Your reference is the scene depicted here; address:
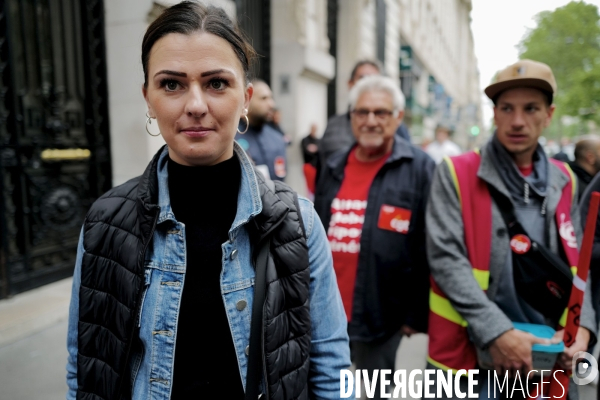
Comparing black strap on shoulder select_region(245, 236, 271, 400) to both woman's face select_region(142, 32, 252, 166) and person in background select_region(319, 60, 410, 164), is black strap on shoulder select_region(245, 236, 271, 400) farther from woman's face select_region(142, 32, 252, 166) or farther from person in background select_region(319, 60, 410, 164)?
person in background select_region(319, 60, 410, 164)

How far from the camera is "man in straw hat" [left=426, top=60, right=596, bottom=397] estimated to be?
6.55ft

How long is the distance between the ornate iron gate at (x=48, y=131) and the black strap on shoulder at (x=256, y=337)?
346 centimetres

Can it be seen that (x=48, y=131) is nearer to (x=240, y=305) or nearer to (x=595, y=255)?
(x=240, y=305)

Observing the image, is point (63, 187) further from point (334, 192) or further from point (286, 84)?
point (286, 84)

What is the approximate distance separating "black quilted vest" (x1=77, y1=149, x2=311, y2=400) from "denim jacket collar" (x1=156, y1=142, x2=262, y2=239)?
23 mm

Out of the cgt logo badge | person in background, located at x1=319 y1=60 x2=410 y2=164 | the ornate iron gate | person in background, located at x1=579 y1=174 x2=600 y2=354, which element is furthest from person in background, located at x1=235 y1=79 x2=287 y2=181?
the cgt logo badge

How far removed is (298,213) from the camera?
1.44m

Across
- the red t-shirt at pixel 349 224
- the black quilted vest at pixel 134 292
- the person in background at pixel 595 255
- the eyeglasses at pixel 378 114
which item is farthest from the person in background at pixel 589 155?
the black quilted vest at pixel 134 292

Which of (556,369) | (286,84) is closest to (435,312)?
(556,369)

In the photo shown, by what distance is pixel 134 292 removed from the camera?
131cm

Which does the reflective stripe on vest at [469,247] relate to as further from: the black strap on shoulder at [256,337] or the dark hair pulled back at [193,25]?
the dark hair pulled back at [193,25]

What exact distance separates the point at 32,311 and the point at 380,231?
2.92m

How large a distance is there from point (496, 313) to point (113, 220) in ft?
5.23

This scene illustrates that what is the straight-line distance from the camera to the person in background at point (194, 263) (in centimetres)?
131
